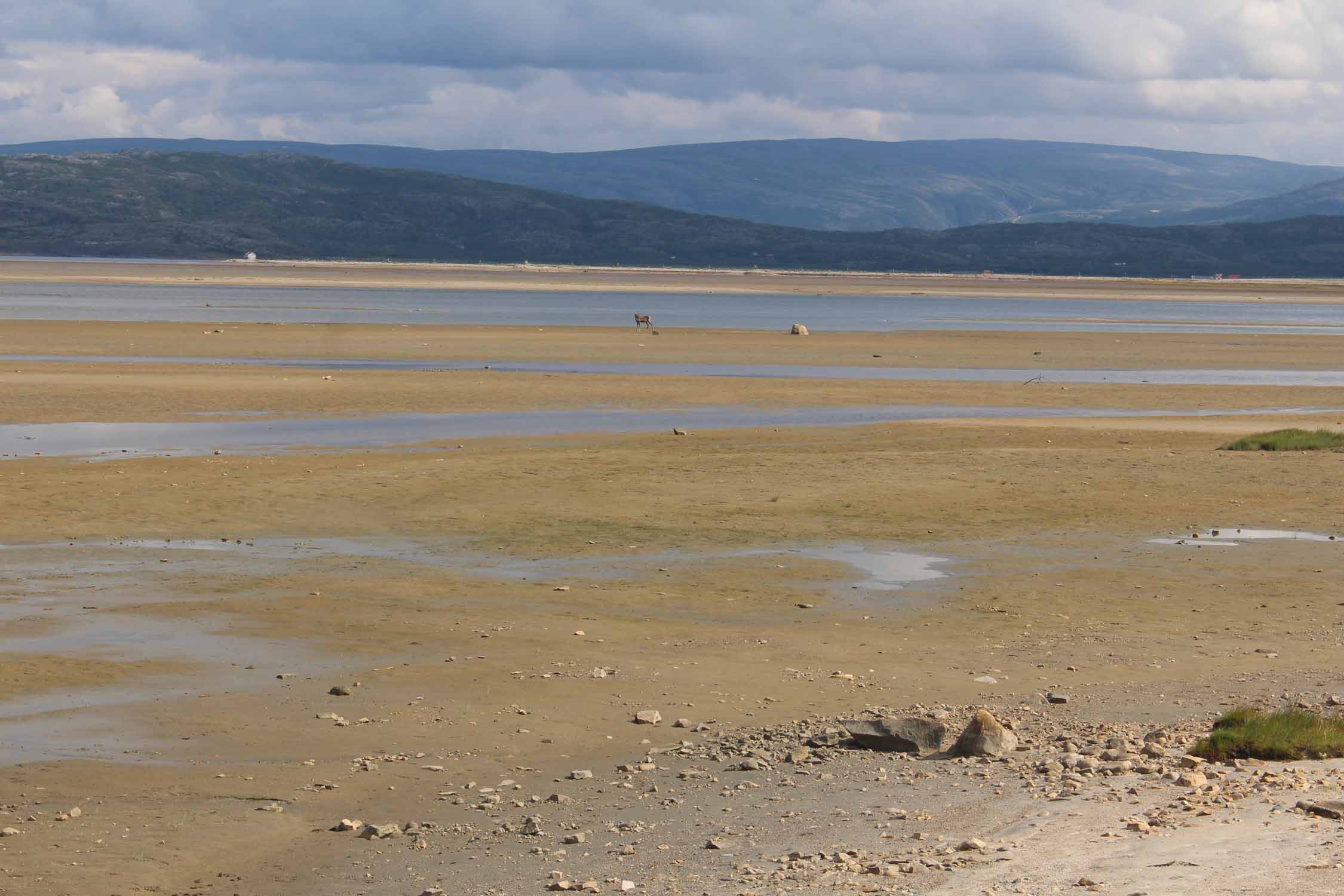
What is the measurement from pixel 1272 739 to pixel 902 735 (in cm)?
224

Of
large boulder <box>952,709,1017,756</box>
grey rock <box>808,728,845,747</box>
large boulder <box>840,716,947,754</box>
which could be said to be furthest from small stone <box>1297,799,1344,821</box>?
grey rock <box>808,728,845,747</box>

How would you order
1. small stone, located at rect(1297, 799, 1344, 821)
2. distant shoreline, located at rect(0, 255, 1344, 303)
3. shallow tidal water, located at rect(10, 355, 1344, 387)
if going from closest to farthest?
small stone, located at rect(1297, 799, 1344, 821) < shallow tidal water, located at rect(10, 355, 1344, 387) < distant shoreline, located at rect(0, 255, 1344, 303)

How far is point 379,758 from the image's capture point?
10094mm

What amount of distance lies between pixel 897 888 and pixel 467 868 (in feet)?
7.46

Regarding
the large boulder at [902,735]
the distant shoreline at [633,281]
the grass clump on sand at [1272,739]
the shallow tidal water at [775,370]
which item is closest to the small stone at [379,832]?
the large boulder at [902,735]

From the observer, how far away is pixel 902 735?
10055mm

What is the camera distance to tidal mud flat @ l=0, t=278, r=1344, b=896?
8.21 meters

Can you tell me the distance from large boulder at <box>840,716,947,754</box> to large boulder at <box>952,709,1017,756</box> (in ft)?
0.55

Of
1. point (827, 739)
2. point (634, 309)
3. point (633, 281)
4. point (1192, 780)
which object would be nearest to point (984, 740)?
point (827, 739)

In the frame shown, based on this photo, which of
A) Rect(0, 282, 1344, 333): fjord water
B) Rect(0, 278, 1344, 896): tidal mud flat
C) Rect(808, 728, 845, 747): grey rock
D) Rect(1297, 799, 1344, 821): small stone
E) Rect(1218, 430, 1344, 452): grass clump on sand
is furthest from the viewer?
Rect(0, 282, 1344, 333): fjord water

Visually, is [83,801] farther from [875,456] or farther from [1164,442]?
[1164,442]

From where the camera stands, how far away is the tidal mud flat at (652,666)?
8.21 meters

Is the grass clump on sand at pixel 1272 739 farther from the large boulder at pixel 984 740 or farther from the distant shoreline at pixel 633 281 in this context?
the distant shoreline at pixel 633 281

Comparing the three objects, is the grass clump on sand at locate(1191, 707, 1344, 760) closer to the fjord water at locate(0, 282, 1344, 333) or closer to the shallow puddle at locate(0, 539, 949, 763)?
the shallow puddle at locate(0, 539, 949, 763)
